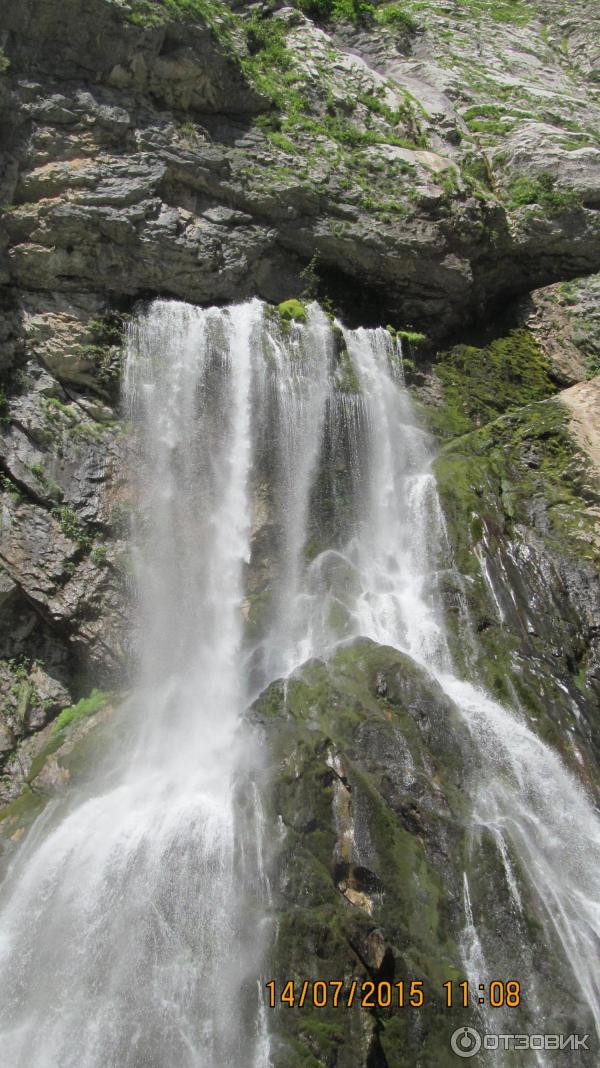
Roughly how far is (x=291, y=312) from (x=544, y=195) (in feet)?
25.1

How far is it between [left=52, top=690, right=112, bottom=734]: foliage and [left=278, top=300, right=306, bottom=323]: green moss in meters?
8.67

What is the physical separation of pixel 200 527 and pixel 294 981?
834cm

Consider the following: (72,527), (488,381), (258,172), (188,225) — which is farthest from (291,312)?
(72,527)

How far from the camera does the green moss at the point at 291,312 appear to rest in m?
15.1

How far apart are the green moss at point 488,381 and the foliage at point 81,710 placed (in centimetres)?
889

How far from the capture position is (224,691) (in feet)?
36.4

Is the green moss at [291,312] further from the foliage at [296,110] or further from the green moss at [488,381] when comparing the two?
the foliage at [296,110]

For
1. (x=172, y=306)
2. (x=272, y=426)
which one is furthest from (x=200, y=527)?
(x=172, y=306)

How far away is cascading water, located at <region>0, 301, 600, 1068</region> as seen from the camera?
6309 millimetres
